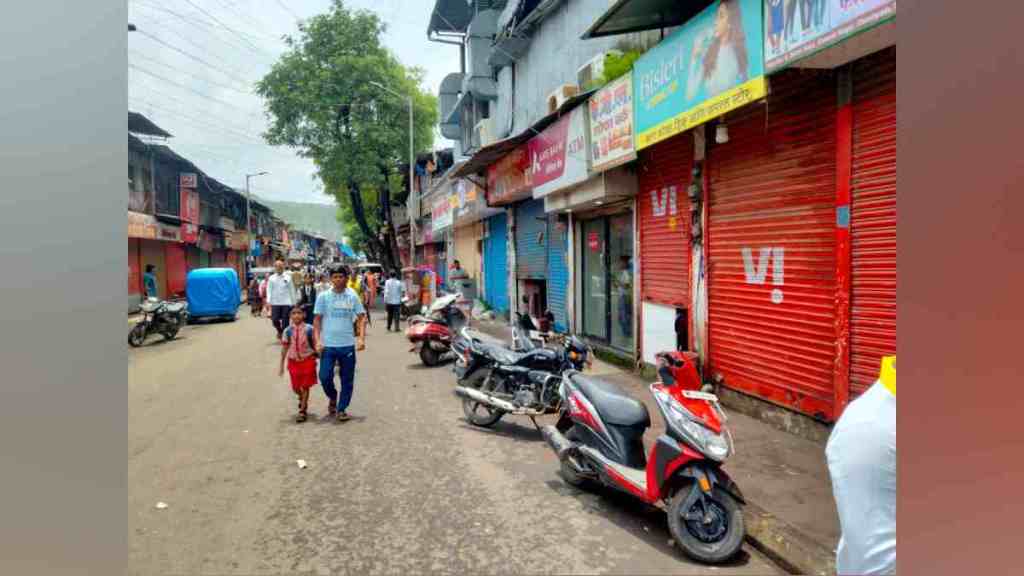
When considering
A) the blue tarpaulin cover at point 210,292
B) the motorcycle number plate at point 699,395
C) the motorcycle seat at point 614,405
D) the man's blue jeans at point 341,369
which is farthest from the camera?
the blue tarpaulin cover at point 210,292

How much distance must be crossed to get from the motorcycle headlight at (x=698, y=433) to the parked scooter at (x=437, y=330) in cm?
686

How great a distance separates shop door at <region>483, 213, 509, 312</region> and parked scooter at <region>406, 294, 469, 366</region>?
6.92m

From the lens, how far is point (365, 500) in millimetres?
4406

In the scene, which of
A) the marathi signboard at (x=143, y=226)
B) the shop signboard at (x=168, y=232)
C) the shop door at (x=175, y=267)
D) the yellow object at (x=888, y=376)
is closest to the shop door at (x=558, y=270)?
the yellow object at (x=888, y=376)

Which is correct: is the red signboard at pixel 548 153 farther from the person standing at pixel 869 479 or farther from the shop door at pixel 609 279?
the person standing at pixel 869 479

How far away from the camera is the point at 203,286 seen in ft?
62.0

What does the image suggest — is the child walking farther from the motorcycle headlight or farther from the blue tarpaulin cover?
the blue tarpaulin cover

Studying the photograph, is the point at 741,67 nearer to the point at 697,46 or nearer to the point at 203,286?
the point at 697,46

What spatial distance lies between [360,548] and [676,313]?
18.7 feet

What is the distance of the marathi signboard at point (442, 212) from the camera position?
72.7 feet

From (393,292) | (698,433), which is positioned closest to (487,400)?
(698,433)

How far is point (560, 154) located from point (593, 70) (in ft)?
6.24

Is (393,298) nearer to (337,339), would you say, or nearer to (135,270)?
(337,339)
